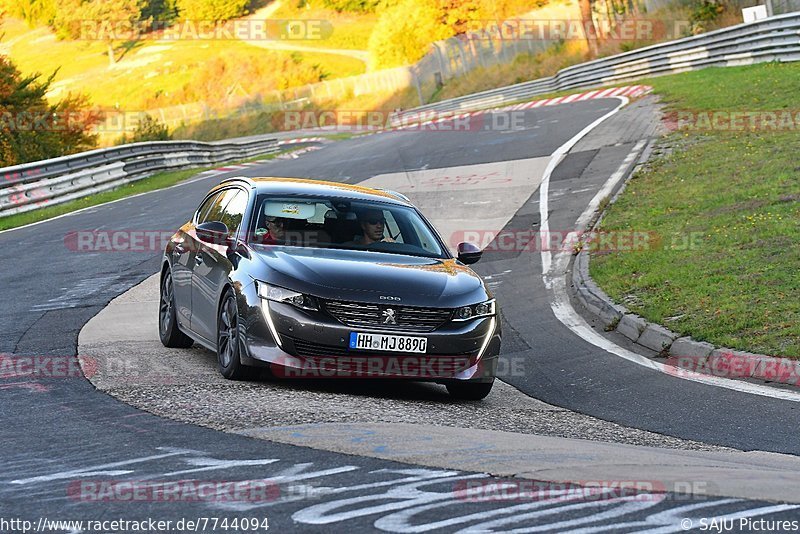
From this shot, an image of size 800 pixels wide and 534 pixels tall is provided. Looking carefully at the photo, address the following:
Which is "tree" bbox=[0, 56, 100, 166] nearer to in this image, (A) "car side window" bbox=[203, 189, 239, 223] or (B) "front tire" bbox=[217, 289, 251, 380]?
(A) "car side window" bbox=[203, 189, 239, 223]

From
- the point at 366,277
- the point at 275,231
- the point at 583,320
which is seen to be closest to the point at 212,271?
the point at 275,231

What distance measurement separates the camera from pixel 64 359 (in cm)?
1034

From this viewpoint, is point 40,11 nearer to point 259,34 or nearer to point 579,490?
point 259,34

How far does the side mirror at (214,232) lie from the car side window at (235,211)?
12 centimetres

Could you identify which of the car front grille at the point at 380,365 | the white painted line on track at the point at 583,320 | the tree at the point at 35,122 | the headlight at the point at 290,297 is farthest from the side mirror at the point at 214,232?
the tree at the point at 35,122

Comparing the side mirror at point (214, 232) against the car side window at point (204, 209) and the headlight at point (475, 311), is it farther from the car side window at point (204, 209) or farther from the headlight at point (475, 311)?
the headlight at point (475, 311)

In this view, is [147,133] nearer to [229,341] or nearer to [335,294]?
[229,341]

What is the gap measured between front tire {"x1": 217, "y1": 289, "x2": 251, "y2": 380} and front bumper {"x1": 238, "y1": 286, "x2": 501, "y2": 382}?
0.63ft

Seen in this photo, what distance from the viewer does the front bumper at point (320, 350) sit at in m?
8.90

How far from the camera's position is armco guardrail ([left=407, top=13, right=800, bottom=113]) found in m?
35.2

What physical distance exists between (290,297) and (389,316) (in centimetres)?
74

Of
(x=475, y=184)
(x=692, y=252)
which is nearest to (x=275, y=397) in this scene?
(x=692, y=252)

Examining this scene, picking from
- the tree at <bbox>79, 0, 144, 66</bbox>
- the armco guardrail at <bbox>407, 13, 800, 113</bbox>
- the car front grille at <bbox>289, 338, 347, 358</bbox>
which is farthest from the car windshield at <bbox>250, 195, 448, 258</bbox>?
the tree at <bbox>79, 0, 144, 66</bbox>

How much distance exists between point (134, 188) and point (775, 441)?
84.0 feet
